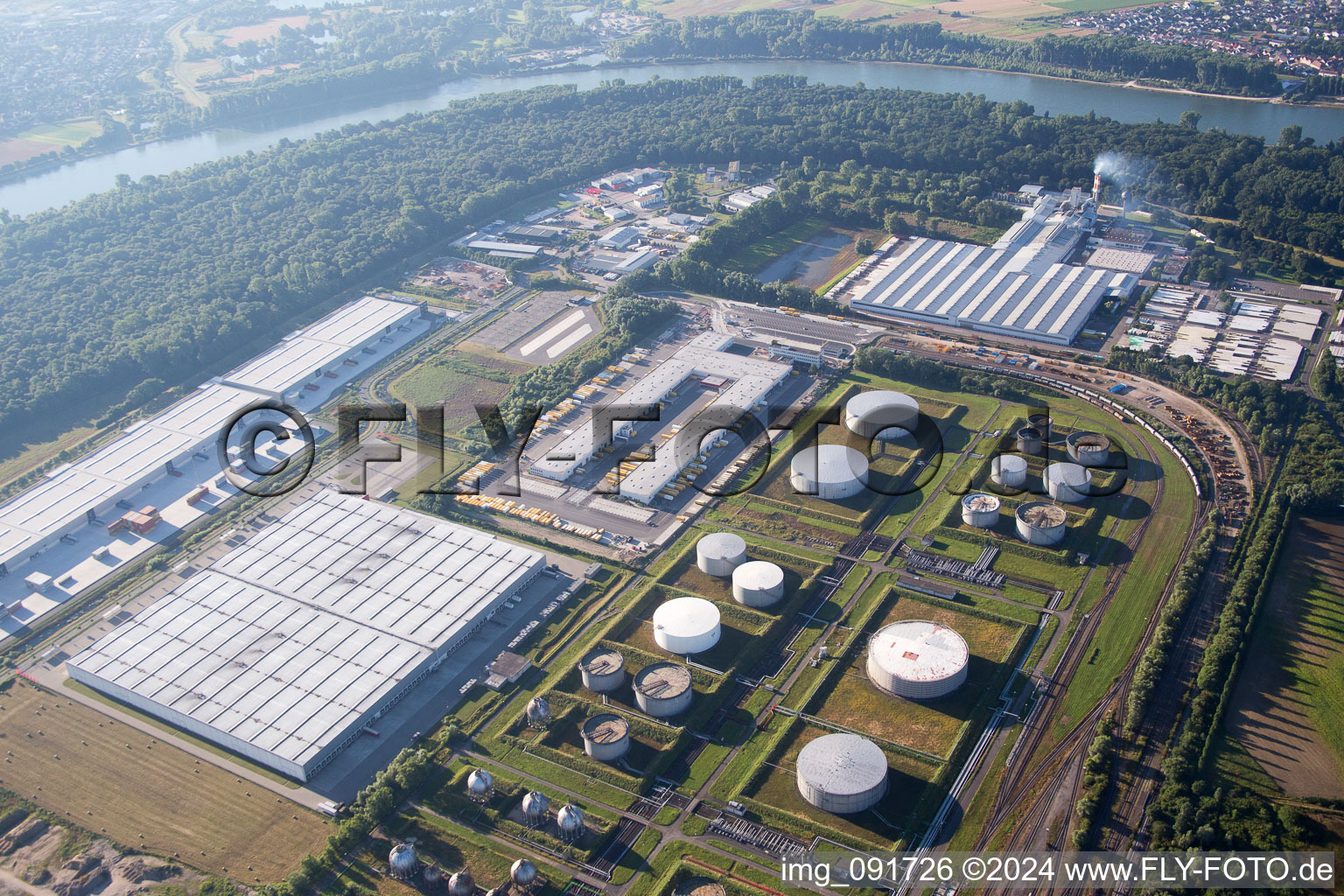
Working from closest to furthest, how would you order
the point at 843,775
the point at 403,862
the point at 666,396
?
the point at 403,862, the point at 843,775, the point at 666,396

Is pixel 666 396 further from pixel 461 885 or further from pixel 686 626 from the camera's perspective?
pixel 461 885

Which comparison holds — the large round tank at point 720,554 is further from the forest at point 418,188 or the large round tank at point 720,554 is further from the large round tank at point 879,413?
the forest at point 418,188

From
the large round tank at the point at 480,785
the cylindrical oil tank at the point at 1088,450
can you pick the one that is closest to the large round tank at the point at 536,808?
the large round tank at the point at 480,785

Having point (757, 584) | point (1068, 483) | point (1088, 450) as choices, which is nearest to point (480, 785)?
point (757, 584)

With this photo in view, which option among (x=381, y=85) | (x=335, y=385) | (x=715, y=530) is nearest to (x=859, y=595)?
(x=715, y=530)

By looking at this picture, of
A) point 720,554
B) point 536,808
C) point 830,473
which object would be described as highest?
point 830,473

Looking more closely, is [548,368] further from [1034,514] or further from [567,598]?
[1034,514]
